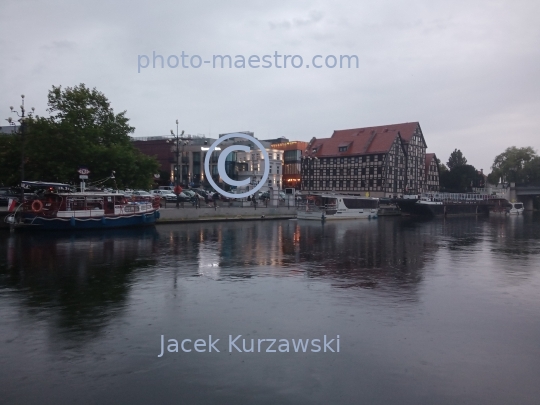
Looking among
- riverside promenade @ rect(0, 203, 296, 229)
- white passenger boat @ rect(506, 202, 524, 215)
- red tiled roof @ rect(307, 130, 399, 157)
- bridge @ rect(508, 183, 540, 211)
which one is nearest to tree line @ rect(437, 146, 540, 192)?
bridge @ rect(508, 183, 540, 211)

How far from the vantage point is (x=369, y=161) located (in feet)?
225

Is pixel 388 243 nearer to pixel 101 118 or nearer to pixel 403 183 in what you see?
pixel 101 118

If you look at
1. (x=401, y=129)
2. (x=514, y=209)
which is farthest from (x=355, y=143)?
(x=514, y=209)

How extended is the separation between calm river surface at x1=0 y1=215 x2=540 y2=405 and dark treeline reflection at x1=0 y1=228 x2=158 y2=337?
0.23 feet

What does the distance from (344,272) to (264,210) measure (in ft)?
94.6

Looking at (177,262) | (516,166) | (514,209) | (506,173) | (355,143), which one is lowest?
(177,262)

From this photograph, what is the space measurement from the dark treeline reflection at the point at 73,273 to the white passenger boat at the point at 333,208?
22.2 m

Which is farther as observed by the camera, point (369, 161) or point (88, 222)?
point (369, 161)

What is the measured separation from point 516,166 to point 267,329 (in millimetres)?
102577

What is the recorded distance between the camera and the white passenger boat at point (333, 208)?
4444 centimetres

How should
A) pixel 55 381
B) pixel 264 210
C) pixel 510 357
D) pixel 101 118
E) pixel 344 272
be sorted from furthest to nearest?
pixel 264 210, pixel 101 118, pixel 344 272, pixel 510 357, pixel 55 381

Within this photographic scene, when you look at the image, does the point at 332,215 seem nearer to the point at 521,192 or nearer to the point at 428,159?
the point at 428,159

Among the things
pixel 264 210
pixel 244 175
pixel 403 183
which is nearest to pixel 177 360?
pixel 244 175

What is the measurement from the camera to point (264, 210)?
4309 centimetres
